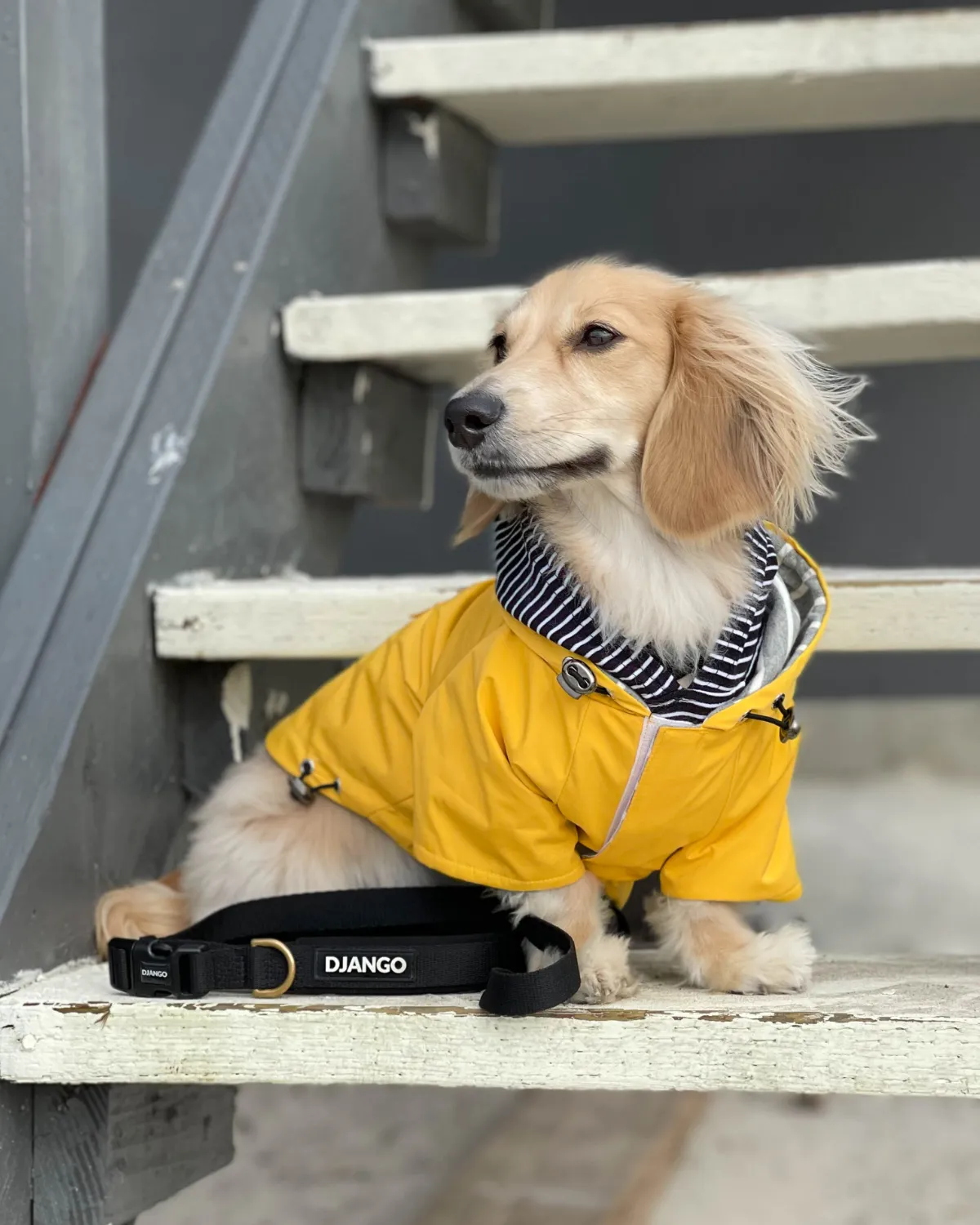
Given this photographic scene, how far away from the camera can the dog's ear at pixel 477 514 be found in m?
1.56

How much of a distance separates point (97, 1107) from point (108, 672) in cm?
45

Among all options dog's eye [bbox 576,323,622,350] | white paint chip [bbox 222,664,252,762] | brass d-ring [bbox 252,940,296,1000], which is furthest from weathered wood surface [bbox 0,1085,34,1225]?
dog's eye [bbox 576,323,622,350]

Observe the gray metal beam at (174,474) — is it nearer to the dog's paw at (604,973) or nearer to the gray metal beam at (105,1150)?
the gray metal beam at (105,1150)

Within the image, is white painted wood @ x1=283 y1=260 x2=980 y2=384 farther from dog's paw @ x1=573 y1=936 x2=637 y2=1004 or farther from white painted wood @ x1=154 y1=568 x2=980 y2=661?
dog's paw @ x1=573 y1=936 x2=637 y2=1004

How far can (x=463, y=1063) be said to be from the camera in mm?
1175

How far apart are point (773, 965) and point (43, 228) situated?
1161 millimetres

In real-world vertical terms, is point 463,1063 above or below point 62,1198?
above

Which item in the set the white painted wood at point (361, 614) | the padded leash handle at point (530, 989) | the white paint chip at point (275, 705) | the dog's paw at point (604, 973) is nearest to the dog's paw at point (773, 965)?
the dog's paw at point (604, 973)

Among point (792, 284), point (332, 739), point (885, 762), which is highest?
point (792, 284)

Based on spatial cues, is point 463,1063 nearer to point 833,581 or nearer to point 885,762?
point 833,581

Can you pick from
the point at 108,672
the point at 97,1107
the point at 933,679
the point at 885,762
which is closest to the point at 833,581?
the point at 108,672

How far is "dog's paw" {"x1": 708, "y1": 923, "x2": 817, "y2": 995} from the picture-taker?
1.32 m

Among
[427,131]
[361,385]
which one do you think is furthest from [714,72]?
[361,385]

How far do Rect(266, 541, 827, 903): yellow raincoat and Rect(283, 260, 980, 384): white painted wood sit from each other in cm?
41
